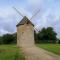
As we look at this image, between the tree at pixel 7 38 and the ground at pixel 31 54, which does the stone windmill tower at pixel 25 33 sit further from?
the ground at pixel 31 54

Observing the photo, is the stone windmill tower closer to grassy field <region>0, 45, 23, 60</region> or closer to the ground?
the ground

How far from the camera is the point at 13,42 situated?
9206 cm

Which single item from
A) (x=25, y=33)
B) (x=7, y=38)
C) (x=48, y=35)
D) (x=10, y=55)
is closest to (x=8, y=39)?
(x=7, y=38)

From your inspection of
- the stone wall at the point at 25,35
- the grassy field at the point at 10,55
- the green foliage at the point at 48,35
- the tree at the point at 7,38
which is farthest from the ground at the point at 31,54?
the green foliage at the point at 48,35

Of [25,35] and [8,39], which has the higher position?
[8,39]

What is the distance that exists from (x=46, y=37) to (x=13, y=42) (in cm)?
2802

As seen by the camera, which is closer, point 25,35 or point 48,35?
point 25,35

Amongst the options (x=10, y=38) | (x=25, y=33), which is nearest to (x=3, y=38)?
(x=10, y=38)

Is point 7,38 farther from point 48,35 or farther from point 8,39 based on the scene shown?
point 48,35

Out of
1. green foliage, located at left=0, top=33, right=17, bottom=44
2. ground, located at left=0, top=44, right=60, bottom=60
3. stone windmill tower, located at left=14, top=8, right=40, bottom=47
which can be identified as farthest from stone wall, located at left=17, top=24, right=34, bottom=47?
ground, located at left=0, top=44, right=60, bottom=60

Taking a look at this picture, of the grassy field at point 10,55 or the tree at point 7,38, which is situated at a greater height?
the tree at point 7,38

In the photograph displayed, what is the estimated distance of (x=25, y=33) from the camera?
67375 millimetres

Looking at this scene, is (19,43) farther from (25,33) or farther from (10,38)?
(10,38)

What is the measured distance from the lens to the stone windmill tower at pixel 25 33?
6589 cm
